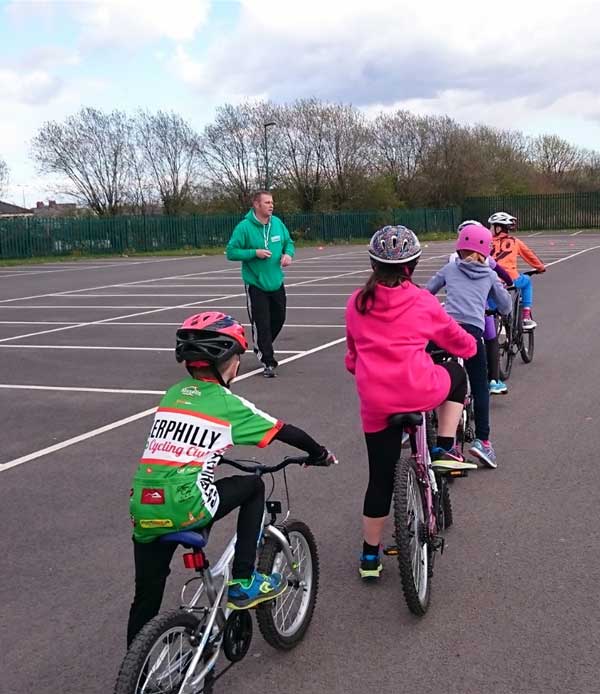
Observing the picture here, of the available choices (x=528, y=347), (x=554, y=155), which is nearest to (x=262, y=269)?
(x=528, y=347)

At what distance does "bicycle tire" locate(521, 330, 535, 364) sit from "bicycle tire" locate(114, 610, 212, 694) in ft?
26.2

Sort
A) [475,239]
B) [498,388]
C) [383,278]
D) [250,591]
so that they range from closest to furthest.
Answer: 1. [250,591]
2. [383,278]
3. [475,239]
4. [498,388]

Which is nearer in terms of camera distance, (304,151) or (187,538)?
(187,538)

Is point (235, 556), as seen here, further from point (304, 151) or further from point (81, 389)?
point (304, 151)

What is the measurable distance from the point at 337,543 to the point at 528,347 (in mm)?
6208

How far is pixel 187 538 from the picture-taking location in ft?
10.1

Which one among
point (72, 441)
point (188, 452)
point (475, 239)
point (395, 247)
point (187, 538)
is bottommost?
point (72, 441)

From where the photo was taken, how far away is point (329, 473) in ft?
20.7

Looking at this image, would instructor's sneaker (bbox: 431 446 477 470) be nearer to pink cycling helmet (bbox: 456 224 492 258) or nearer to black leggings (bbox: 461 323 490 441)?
black leggings (bbox: 461 323 490 441)

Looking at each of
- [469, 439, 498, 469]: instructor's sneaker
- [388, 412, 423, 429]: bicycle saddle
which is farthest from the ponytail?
[469, 439, 498, 469]: instructor's sneaker

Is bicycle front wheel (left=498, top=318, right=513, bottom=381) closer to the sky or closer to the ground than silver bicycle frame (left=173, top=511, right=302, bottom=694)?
closer to the ground

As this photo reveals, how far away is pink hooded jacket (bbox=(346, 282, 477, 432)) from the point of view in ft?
13.4

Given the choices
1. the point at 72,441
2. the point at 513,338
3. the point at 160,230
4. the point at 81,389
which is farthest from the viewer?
the point at 160,230

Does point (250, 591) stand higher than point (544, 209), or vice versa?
point (250, 591)
